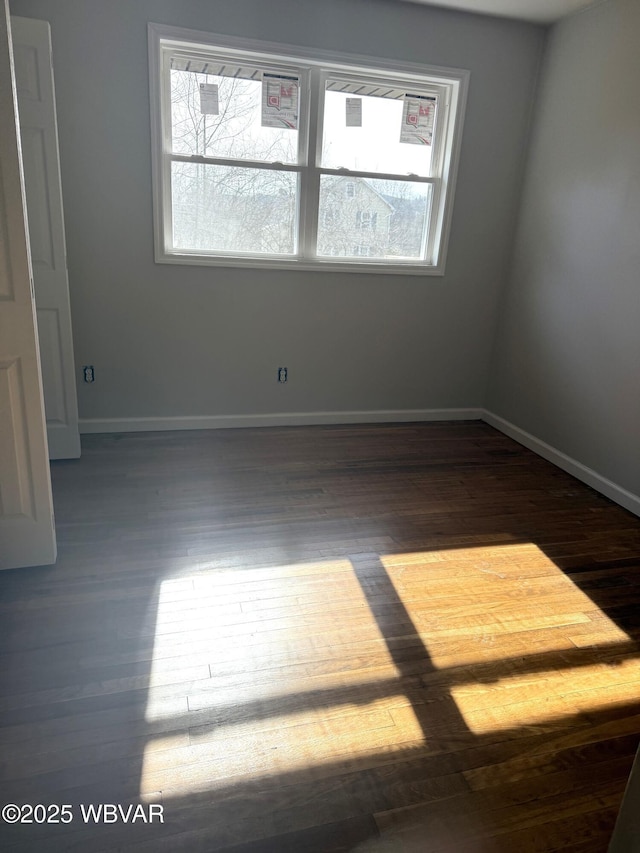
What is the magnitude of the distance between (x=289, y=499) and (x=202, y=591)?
0.91 m

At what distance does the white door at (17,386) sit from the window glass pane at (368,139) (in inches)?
92.0

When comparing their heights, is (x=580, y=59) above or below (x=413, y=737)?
above

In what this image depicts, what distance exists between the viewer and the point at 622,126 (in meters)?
3.27

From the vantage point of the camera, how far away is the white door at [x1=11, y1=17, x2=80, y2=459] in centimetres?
274

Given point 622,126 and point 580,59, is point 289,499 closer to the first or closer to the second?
point 622,126

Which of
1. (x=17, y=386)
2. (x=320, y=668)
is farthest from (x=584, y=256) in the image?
(x=17, y=386)

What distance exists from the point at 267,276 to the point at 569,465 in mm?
2418

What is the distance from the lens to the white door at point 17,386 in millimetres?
1915

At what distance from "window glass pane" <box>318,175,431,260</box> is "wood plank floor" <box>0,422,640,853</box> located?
1.85m

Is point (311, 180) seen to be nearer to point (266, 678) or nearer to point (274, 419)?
point (274, 419)

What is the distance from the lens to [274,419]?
166 inches

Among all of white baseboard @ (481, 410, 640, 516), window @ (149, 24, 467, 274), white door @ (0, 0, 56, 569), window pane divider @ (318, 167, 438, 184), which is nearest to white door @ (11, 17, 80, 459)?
window @ (149, 24, 467, 274)

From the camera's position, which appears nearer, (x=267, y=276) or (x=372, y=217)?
(x=267, y=276)

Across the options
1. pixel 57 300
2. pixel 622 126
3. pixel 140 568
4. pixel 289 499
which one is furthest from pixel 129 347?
pixel 622 126
